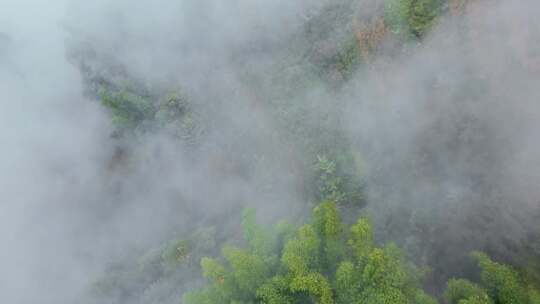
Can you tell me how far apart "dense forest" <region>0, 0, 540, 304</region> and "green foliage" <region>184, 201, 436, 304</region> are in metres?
0.03

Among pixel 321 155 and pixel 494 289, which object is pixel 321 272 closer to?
pixel 494 289

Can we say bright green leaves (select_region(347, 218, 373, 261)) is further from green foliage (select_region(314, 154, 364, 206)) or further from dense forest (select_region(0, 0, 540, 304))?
green foliage (select_region(314, 154, 364, 206))

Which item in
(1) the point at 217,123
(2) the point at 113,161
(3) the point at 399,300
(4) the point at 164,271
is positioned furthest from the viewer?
(2) the point at 113,161

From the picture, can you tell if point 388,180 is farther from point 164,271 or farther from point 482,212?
point 164,271

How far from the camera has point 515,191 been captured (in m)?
6.60

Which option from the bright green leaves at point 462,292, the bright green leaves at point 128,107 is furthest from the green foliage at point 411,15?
the bright green leaves at point 128,107

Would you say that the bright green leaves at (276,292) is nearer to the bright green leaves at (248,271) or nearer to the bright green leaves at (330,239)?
the bright green leaves at (248,271)

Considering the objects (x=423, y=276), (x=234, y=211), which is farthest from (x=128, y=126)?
(x=423, y=276)

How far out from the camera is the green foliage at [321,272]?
219 inches

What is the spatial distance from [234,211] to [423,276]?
5464mm

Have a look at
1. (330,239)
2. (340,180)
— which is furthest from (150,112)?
(330,239)

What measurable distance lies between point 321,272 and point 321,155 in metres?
3.55

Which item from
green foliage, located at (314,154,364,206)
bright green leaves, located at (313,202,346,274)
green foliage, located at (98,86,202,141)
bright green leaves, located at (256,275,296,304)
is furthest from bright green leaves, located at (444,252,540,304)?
green foliage, located at (98,86,202,141)

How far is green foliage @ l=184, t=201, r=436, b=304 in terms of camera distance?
5555 millimetres
